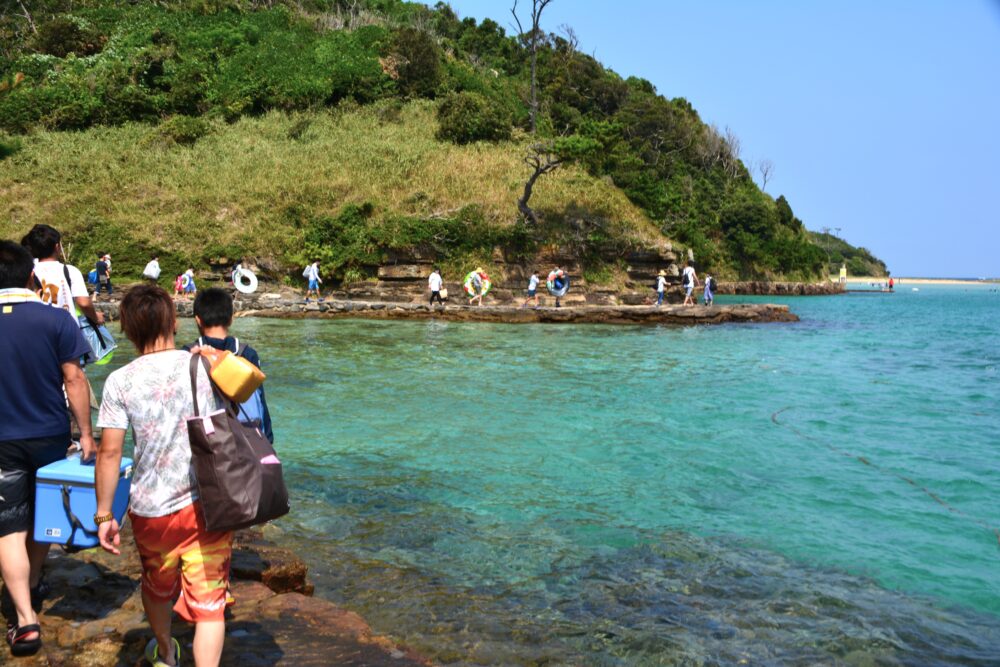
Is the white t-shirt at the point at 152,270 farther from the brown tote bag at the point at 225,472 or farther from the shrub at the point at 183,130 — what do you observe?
the brown tote bag at the point at 225,472

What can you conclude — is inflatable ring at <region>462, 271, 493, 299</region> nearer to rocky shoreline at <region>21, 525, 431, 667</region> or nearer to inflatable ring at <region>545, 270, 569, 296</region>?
inflatable ring at <region>545, 270, 569, 296</region>

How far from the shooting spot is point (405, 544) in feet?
16.8

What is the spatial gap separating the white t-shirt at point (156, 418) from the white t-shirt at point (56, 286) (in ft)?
6.50

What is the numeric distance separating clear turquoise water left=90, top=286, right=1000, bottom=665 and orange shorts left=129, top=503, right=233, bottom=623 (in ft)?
4.56

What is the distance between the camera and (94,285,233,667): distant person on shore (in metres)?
2.60

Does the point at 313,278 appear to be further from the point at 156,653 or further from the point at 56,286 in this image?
the point at 156,653

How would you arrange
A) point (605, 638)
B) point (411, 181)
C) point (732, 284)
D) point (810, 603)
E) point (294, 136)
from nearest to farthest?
point (605, 638), point (810, 603), point (411, 181), point (294, 136), point (732, 284)

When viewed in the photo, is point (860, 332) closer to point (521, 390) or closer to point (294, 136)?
point (521, 390)

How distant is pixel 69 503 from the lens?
2.98m

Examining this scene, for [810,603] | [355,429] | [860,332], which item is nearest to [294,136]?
[860,332]

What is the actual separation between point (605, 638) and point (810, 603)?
4.73 ft

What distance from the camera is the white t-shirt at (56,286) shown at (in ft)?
14.0

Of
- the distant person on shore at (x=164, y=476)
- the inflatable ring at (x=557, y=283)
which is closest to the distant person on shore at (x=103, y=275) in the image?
the inflatable ring at (x=557, y=283)

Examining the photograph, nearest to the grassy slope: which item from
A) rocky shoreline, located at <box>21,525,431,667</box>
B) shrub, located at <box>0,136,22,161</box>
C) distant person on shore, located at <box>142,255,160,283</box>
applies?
shrub, located at <box>0,136,22,161</box>
